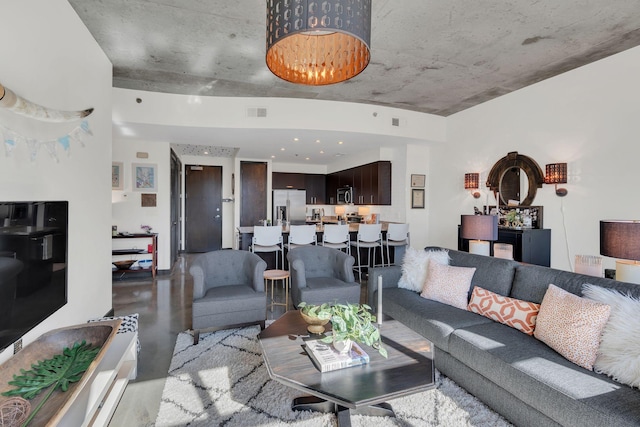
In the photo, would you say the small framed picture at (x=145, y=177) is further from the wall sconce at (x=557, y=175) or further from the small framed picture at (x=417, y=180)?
the wall sconce at (x=557, y=175)

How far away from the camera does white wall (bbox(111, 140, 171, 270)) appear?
5.52 metres

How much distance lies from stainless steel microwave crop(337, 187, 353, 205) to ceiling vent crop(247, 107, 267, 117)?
3.53 metres

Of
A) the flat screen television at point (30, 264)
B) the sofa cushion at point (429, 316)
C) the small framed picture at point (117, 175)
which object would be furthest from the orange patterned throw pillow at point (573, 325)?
the small framed picture at point (117, 175)

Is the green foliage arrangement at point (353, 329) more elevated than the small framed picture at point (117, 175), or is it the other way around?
the small framed picture at point (117, 175)

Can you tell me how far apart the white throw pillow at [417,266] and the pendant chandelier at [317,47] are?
6.55 ft

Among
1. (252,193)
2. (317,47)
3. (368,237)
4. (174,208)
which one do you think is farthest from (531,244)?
(174,208)

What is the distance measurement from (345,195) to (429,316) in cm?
577

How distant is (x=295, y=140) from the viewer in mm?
5797

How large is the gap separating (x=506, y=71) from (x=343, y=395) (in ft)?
14.4

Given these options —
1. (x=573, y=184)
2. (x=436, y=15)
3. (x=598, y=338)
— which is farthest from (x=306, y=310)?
(x=573, y=184)

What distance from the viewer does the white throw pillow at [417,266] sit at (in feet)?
10.1

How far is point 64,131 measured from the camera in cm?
229

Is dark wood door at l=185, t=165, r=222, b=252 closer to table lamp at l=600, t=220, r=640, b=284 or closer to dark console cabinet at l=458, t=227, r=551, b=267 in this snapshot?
dark console cabinet at l=458, t=227, r=551, b=267

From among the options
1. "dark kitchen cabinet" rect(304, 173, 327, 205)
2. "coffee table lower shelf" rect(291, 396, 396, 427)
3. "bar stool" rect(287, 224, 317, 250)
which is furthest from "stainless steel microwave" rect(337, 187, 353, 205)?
"coffee table lower shelf" rect(291, 396, 396, 427)
